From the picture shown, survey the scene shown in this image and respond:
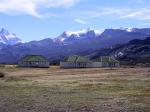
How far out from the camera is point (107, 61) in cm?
19588

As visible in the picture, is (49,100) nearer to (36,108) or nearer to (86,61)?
(36,108)

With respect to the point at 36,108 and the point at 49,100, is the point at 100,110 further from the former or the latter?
the point at 49,100

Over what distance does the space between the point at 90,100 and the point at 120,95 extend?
15.6ft

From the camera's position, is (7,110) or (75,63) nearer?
(7,110)

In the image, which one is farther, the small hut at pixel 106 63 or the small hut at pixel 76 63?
the small hut at pixel 106 63

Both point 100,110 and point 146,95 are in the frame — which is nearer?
point 100,110

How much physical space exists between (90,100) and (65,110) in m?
7.47

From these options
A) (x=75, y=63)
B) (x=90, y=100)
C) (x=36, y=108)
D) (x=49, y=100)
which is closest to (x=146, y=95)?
(x=90, y=100)

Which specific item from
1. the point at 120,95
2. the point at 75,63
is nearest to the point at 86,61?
the point at 75,63

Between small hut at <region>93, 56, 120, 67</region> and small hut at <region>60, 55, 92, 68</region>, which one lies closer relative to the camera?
small hut at <region>60, 55, 92, 68</region>

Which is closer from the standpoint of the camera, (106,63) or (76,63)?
(76,63)

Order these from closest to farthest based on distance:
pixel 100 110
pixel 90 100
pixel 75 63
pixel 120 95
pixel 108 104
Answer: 1. pixel 100 110
2. pixel 108 104
3. pixel 90 100
4. pixel 120 95
5. pixel 75 63

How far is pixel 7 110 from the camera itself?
3753 centimetres

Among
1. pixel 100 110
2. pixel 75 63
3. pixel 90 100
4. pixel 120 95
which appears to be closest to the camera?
pixel 100 110
